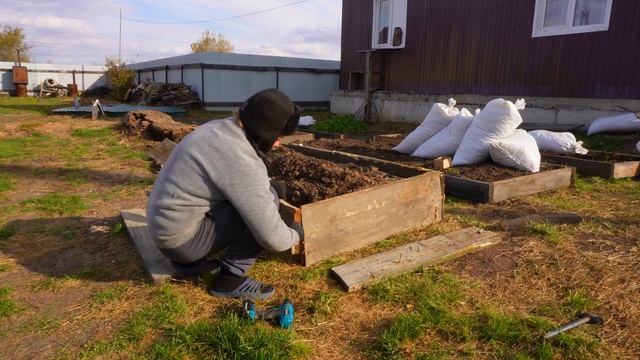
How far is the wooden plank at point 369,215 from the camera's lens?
321 centimetres

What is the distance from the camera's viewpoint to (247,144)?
8.07ft

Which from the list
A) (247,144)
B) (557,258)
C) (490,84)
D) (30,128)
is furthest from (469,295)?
(30,128)

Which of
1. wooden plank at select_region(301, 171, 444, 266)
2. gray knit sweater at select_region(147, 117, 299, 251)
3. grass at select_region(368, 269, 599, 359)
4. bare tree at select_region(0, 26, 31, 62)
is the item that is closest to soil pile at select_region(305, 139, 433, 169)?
wooden plank at select_region(301, 171, 444, 266)

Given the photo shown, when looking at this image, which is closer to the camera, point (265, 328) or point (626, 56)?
point (265, 328)

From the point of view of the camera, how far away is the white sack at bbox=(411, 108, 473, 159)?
6.34m

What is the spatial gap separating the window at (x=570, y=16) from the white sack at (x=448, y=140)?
473cm

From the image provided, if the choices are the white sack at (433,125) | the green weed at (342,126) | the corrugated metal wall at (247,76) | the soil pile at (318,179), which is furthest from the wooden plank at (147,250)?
the corrugated metal wall at (247,76)

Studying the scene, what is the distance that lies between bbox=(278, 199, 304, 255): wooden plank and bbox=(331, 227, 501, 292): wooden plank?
0.31 metres

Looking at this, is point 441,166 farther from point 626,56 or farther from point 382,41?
point 382,41

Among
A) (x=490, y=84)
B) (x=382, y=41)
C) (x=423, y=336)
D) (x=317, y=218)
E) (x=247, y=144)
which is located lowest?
(x=423, y=336)

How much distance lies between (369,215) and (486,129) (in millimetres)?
2984

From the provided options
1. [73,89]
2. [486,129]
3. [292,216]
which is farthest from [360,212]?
[73,89]

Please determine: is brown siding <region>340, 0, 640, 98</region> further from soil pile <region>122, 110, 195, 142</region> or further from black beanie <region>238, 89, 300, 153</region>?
black beanie <region>238, 89, 300, 153</region>

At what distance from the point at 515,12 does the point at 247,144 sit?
399 inches
